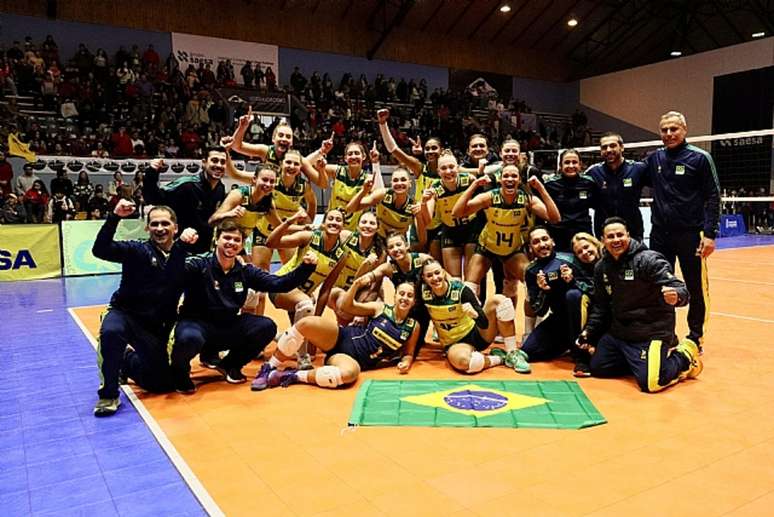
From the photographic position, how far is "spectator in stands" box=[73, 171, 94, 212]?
44.0 ft

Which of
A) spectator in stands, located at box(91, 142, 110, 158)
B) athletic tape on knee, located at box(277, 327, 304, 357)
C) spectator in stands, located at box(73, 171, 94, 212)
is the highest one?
spectator in stands, located at box(91, 142, 110, 158)

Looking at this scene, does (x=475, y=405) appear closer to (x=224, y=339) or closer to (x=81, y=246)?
Answer: (x=224, y=339)

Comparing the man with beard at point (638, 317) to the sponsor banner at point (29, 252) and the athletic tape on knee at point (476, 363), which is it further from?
the sponsor banner at point (29, 252)

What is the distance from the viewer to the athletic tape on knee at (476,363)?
4637mm

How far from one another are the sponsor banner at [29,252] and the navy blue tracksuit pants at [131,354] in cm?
789

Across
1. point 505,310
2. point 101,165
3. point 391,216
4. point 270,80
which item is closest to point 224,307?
point 391,216

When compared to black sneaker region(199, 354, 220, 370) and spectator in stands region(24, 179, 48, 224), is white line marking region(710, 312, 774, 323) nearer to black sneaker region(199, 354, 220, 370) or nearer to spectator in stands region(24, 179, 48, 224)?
black sneaker region(199, 354, 220, 370)

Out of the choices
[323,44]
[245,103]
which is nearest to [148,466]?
[245,103]

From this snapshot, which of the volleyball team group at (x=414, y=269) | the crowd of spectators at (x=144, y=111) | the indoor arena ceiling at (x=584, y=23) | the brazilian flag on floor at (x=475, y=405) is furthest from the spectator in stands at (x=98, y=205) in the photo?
the brazilian flag on floor at (x=475, y=405)

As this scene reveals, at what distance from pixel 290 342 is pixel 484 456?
1.86m

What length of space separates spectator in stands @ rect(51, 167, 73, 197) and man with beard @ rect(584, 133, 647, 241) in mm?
12066

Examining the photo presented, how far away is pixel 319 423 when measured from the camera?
3.65 metres

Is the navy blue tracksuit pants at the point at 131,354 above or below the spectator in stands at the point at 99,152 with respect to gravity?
below

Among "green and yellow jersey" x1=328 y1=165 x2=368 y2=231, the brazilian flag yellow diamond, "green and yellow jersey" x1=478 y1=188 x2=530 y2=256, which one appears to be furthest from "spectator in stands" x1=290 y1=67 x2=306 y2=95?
the brazilian flag yellow diamond
